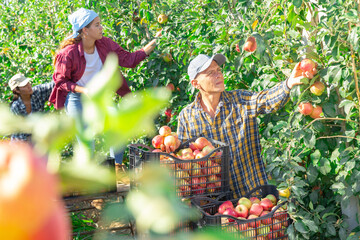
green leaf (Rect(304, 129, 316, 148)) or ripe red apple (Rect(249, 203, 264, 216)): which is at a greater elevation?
green leaf (Rect(304, 129, 316, 148))

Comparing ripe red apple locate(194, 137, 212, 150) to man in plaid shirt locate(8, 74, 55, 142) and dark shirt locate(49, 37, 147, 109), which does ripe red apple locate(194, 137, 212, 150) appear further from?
man in plaid shirt locate(8, 74, 55, 142)

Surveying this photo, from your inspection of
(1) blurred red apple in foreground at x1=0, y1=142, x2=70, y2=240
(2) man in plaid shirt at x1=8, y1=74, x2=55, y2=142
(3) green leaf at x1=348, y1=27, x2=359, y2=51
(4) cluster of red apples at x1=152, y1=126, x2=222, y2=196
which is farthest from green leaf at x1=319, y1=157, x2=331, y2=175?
(2) man in plaid shirt at x1=8, y1=74, x2=55, y2=142

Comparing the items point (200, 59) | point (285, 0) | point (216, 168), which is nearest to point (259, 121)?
point (200, 59)

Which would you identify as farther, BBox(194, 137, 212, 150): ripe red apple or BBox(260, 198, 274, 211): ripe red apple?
BBox(194, 137, 212, 150): ripe red apple

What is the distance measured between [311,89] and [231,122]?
67 centimetres

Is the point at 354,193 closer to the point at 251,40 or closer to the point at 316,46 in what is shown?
the point at 316,46

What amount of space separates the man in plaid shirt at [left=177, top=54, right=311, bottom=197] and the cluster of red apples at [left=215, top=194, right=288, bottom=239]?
428mm

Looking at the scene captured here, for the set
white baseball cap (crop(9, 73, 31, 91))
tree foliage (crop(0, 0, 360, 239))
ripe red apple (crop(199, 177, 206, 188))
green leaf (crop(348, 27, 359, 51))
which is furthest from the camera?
white baseball cap (crop(9, 73, 31, 91))

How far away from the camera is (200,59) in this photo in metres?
2.52

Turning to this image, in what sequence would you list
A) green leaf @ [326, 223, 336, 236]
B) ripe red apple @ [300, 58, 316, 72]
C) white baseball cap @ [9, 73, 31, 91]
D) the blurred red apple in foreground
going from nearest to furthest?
1. the blurred red apple in foreground
2. ripe red apple @ [300, 58, 316, 72]
3. green leaf @ [326, 223, 336, 236]
4. white baseball cap @ [9, 73, 31, 91]

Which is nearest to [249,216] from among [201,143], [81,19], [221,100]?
[201,143]

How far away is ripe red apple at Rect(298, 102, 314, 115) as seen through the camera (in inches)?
73.1

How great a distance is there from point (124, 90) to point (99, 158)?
335 cm

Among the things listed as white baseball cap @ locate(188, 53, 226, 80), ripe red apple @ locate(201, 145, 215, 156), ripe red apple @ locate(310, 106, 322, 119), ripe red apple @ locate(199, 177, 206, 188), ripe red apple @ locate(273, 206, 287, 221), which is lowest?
ripe red apple @ locate(273, 206, 287, 221)
